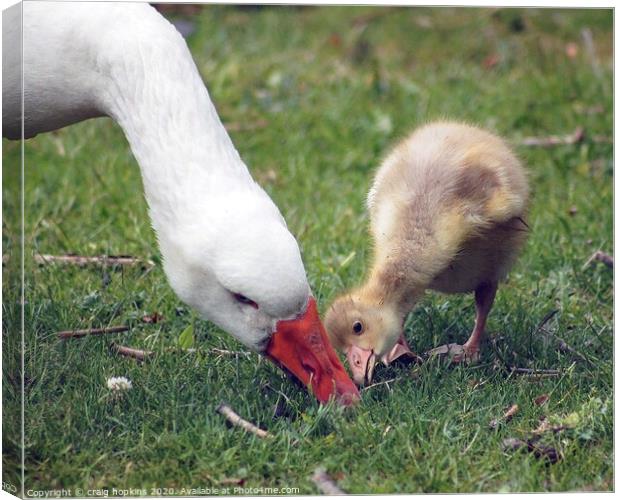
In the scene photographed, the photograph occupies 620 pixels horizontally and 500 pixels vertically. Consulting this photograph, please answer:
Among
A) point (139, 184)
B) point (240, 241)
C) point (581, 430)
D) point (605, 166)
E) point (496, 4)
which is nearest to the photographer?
point (240, 241)

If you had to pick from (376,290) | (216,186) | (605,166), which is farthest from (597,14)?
(216,186)

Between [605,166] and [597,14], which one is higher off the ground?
[597,14]

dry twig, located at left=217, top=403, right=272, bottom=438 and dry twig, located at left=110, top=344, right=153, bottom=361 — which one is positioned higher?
dry twig, located at left=217, top=403, right=272, bottom=438

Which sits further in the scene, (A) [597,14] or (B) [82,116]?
(A) [597,14]

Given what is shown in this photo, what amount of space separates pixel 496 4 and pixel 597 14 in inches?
35.8

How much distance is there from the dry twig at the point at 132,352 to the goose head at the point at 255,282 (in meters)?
0.48

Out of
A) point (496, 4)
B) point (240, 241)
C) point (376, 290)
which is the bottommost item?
point (376, 290)

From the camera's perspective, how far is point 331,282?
16.3 ft

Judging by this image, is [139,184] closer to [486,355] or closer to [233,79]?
[233,79]

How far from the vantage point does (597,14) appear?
5070 millimetres

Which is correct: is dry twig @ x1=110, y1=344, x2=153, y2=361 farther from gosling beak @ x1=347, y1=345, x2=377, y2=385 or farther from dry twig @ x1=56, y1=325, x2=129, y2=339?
gosling beak @ x1=347, y1=345, x2=377, y2=385

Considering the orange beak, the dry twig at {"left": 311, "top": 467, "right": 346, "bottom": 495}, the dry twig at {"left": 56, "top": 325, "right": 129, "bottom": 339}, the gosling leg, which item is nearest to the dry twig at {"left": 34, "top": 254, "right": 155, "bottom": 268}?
the dry twig at {"left": 56, "top": 325, "right": 129, "bottom": 339}

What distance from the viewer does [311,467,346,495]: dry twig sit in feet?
12.4

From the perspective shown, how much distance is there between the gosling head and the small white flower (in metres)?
0.72
